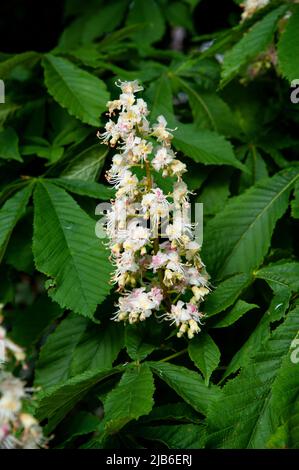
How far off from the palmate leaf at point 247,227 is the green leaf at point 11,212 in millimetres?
628

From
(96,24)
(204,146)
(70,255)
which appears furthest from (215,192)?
(96,24)

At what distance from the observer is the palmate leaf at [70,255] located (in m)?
1.87

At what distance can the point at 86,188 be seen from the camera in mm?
2232

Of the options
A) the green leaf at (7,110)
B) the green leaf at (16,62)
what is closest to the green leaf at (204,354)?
the green leaf at (16,62)

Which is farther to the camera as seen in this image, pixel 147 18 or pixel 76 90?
pixel 147 18

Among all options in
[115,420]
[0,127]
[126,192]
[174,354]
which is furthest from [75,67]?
[115,420]

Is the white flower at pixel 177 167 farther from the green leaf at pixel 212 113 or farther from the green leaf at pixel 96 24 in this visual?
the green leaf at pixel 96 24

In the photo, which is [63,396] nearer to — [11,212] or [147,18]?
[11,212]

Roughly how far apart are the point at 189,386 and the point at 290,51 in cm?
118

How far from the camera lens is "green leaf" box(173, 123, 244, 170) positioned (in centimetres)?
232

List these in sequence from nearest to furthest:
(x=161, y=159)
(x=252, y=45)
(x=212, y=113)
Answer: (x=161, y=159) → (x=252, y=45) → (x=212, y=113)

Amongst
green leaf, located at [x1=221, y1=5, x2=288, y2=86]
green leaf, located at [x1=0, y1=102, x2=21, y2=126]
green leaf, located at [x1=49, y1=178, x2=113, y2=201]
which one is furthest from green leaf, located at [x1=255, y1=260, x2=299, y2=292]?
green leaf, located at [x1=0, y1=102, x2=21, y2=126]
